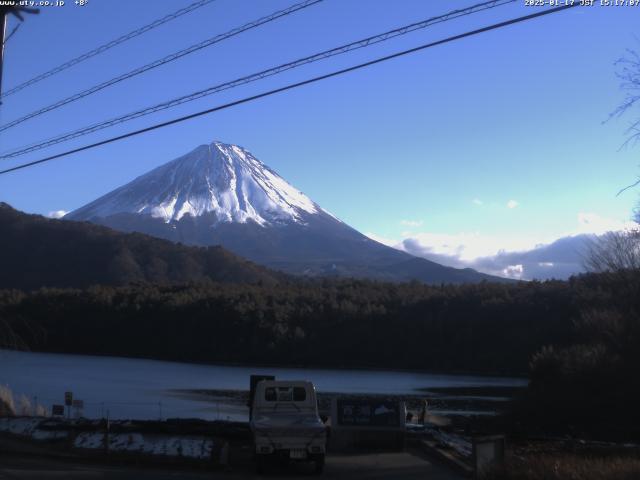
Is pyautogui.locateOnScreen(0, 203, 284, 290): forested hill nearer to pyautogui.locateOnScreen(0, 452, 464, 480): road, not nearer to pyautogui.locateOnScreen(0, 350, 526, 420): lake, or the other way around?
pyautogui.locateOnScreen(0, 350, 526, 420): lake

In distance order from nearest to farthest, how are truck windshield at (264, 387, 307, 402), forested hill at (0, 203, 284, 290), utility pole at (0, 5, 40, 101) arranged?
utility pole at (0, 5, 40, 101) → truck windshield at (264, 387, 307, 402) → forested hill at (0, 203, 284, 290)

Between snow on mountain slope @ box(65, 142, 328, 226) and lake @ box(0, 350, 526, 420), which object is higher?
snow on mountain slope @ box(65, 142, 328, 226)

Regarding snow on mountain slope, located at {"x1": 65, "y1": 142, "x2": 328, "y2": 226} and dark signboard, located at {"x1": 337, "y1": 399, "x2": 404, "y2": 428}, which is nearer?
dark signboard, located at {"x1": 337, "y1": 399, "x2": 404, "y2": 428}

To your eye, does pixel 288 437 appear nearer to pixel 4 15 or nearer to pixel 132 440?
pixel 132 440

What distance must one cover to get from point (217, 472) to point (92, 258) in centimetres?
11038

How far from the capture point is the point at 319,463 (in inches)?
606

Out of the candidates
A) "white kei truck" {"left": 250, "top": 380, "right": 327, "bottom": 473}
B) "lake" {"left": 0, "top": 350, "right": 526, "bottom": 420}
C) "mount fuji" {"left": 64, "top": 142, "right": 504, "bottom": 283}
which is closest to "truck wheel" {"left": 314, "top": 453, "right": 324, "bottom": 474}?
"white kei truck" {"left": 250, "top": 380, "right": 327, "bottom": 473}

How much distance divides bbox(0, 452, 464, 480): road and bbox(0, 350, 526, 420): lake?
13381mm

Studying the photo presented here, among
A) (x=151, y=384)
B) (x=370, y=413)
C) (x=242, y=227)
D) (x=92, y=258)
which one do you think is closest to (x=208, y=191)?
(x=242, y=227)

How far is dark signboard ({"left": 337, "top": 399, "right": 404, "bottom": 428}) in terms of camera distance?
61.5 ft

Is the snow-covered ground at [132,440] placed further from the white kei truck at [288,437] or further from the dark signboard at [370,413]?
the dark signboard at [370,413]

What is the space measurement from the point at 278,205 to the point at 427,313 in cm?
11779

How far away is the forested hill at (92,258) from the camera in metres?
116

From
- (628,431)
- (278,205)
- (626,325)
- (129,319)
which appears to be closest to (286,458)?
(628,431)
